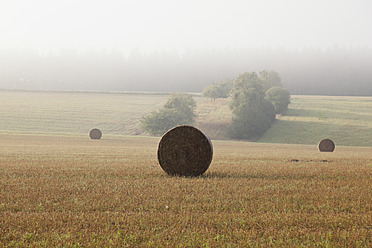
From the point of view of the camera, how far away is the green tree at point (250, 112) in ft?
238

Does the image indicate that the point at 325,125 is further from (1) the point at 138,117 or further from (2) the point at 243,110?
(1) the point at 138,117

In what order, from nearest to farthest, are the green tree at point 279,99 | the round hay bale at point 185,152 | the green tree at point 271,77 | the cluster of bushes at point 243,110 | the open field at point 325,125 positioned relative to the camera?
the round hay bale at point 185,152
the open field at point 325,125
the cluster of bushes at point 243,110
the green tree at point 279,99
the green tree at point 271,77

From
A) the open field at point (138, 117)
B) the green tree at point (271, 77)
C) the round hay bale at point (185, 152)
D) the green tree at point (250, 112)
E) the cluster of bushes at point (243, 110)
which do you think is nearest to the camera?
the round hay bale at point (185, 152)

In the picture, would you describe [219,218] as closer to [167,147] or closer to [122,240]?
[122,240]

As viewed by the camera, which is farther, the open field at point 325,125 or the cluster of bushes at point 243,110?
the cluster of bushes at point 243,110

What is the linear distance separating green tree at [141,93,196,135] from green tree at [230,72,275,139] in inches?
378

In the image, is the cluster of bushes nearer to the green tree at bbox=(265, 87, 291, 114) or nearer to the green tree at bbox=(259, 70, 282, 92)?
the green tree at bbox=(265, 87, 291, 114)

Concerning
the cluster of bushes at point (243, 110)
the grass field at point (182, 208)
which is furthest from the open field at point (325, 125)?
the grass field at point (182, 208)

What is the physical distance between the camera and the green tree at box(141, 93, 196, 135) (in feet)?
240

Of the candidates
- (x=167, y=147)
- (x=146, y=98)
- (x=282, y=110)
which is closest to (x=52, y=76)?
(x=146, y=98)

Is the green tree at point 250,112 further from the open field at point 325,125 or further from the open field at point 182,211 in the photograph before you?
the open field at point 182,211

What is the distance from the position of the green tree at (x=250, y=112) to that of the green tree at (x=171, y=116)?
961cm

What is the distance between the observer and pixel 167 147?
12.6 meters

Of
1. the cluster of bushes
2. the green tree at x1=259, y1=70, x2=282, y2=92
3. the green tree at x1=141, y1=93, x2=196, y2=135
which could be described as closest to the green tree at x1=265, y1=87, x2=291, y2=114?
the cluster of bushes
